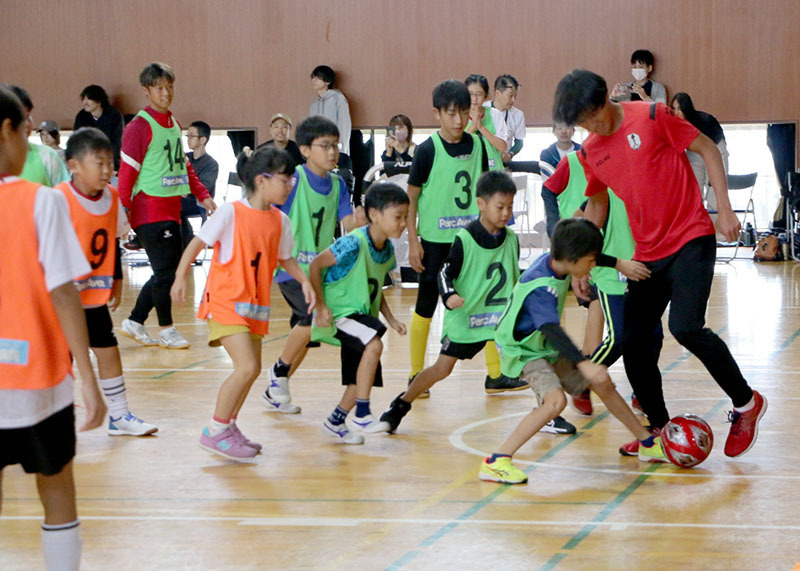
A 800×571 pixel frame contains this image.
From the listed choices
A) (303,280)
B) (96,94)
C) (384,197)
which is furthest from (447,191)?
(96,94)

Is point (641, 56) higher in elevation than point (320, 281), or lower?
higher

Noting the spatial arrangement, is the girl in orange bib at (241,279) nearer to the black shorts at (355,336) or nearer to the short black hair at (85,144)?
the black shorts at (355,336)

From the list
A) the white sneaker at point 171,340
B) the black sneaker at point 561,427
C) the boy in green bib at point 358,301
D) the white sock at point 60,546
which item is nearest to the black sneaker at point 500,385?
the black sneaker at point 561,427

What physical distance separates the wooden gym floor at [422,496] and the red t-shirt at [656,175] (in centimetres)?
94

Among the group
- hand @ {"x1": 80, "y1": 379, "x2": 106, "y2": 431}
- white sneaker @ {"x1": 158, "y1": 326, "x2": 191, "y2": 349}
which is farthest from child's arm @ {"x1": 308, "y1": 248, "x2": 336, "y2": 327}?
white sneaker @ {"x1": 158, "y1": 326, "x2": 191, "y2": 349}

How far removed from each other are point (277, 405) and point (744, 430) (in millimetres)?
2352

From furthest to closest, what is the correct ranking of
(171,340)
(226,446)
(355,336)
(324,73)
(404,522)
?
(324,73) → (171,340) → (355,336) → (226,446) → (404,522)

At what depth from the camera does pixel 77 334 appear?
2531 millimetres

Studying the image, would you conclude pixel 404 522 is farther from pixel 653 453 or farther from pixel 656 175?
pixel 656 175

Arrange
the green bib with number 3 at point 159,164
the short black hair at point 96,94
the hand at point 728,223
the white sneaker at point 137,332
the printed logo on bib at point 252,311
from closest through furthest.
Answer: the hand at point 728,223
the printed logo on bib at point 252,311
the green bib with number 3 at point 159,164
the white sneaker at point 137,332
the short black hair at point 96,94

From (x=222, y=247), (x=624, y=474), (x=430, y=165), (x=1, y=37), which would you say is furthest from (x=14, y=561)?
(x=1, y=37)

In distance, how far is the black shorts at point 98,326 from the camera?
4.97 meters

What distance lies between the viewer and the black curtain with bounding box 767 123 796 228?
14328 mm

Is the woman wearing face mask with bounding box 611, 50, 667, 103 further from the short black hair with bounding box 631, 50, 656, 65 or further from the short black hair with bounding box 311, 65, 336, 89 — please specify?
the short black hair with bounding box 311, 65, 336, 89
